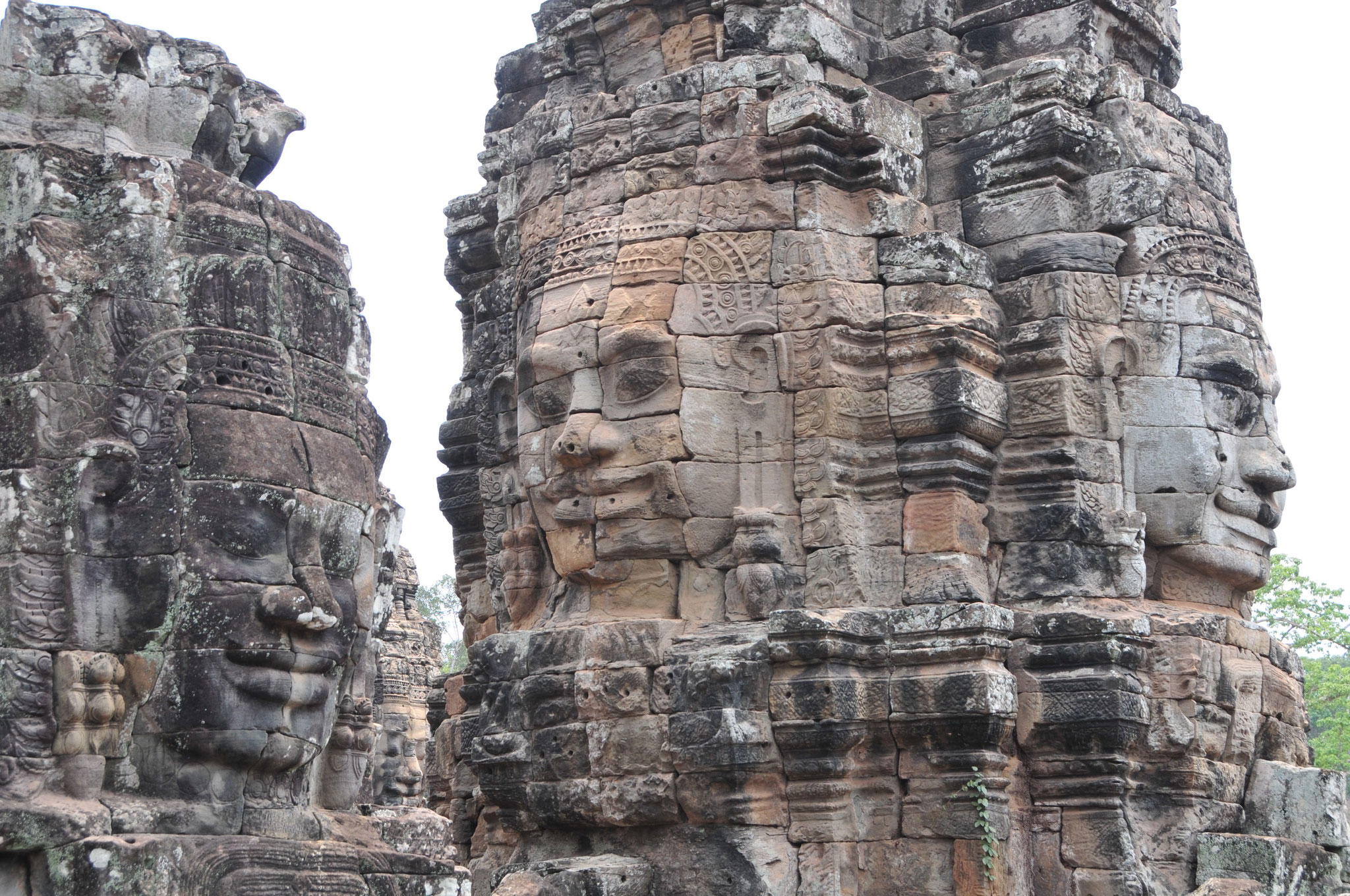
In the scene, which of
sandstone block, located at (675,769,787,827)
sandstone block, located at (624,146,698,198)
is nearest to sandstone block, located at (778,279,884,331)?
sandstone block, located at (624,146,698,198)

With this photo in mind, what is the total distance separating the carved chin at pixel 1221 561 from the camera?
1106 cm

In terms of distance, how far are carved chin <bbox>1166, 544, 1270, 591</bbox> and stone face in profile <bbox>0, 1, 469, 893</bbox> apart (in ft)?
19.7

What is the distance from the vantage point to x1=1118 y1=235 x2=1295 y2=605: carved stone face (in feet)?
36.3

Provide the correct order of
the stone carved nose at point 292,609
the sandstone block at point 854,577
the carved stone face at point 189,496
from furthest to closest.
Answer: the sandstone block at point 854,577 → the stone carved nose at point 292,609 → the carved stone face at point 189,496

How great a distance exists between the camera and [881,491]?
1077cm

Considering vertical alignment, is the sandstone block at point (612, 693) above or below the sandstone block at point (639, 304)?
below

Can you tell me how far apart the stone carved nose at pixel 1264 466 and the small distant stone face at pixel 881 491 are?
0.07ft

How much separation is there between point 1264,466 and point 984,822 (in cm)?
298

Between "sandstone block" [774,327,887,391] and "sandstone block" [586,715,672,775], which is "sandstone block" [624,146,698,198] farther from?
"sandstone block" [586,715,672,775]

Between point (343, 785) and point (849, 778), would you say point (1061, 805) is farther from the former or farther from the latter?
point (343, 785)

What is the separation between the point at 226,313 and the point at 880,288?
5512mm

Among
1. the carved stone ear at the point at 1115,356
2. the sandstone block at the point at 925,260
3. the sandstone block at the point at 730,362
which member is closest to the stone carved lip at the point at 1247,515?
the carved stone ear at the point at 1115,356

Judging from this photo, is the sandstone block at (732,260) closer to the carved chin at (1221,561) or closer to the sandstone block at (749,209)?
the sandstone block at (749,209)

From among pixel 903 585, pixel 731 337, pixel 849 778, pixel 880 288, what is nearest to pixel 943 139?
pixel 880 288
